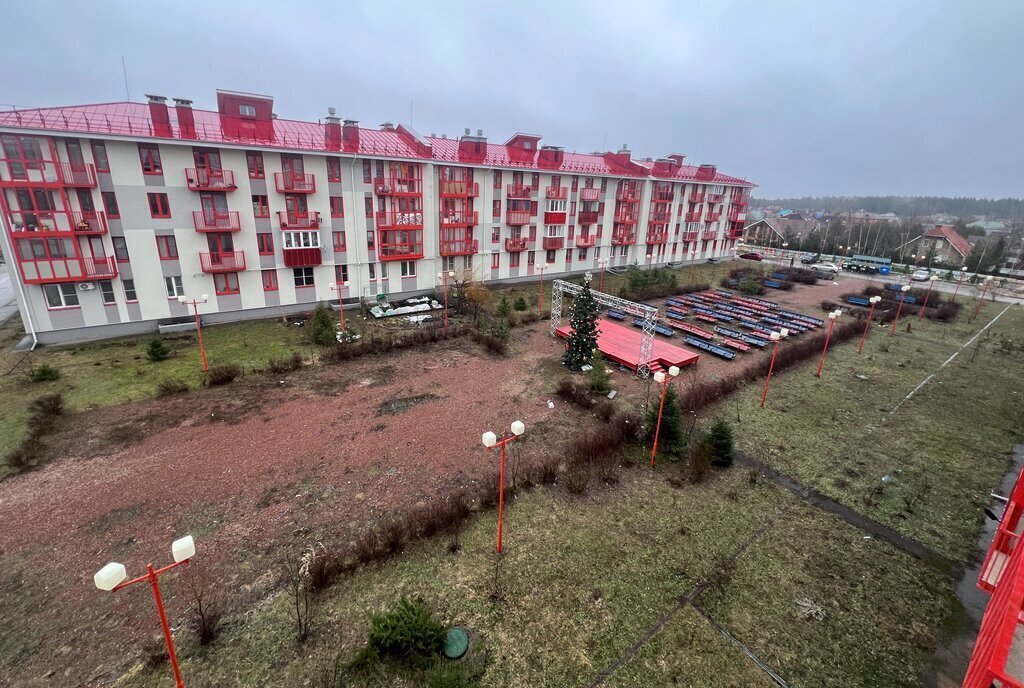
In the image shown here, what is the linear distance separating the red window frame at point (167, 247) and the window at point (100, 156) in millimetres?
3875

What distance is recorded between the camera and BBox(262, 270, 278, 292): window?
28595 mm

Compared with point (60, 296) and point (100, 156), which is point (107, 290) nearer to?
point (60, 296)

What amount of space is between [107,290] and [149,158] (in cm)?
752

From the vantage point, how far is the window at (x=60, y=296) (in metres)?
22.9

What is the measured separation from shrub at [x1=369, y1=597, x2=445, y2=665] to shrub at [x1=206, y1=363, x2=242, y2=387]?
1542cm

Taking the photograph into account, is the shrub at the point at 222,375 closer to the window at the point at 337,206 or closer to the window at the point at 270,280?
the window at the point at 270,280

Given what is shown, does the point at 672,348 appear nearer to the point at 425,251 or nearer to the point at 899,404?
the point at 899,404

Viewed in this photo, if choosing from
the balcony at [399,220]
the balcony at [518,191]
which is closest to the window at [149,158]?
the balcony at [399,220]

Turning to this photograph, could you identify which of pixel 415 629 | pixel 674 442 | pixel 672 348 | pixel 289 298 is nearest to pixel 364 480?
pixel 415 629

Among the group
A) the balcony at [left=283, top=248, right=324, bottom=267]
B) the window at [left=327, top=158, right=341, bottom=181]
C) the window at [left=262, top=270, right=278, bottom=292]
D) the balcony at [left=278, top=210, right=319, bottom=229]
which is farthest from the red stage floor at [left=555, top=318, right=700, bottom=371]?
the window at [left=262, top=270, right=278, bottom=292]

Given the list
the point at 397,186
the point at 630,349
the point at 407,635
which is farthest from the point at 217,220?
the point at 407,635

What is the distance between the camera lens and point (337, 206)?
97.6 ft

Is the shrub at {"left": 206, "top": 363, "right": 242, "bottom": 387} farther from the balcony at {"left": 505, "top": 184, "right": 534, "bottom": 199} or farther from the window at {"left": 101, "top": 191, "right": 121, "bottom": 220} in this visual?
the balcony at {"left": 505, "top": 184, "right": 534, "bottom": 199}

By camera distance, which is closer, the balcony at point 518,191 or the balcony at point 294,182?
the balcony at point 294,182
